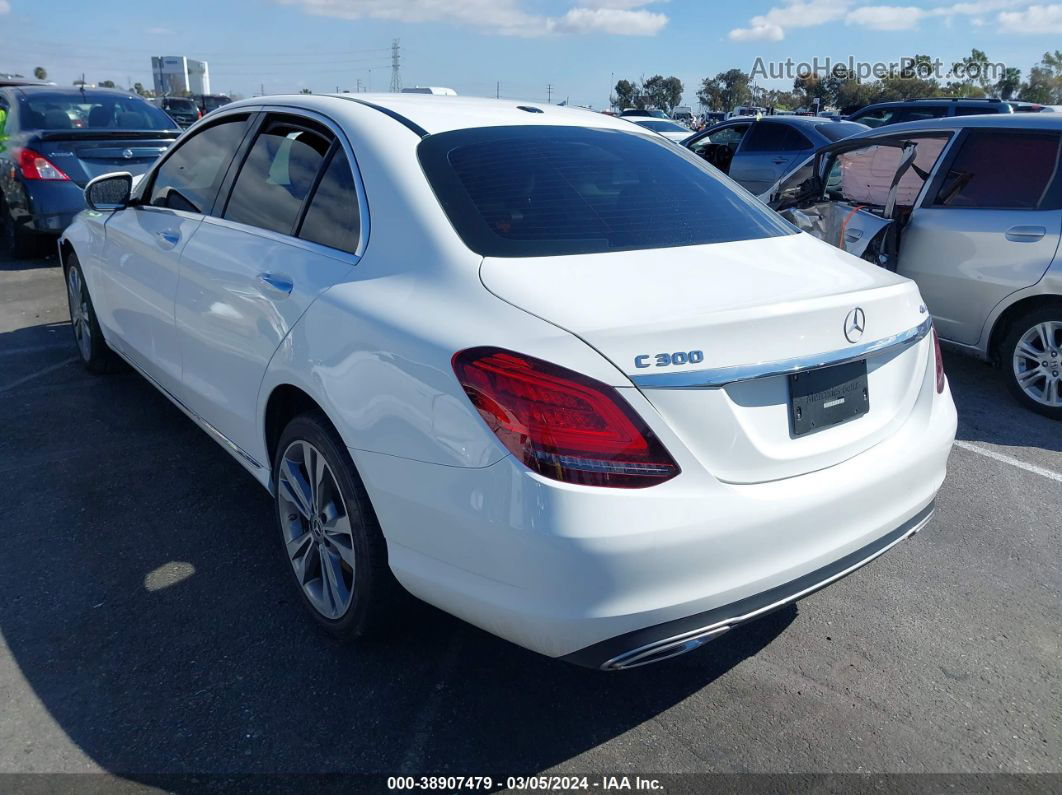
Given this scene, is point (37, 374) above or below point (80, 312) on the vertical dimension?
below

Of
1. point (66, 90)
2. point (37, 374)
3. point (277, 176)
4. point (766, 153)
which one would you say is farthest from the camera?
point (766, 153)

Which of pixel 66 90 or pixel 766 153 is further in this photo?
pixel 766 153

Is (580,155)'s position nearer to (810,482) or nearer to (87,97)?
(810,482)

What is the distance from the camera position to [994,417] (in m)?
5.18

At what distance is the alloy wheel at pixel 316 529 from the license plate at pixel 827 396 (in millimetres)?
1309

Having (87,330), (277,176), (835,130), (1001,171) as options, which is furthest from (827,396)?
(835,130)

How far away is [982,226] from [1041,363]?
890 mm

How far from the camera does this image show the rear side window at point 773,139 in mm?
A: 10195

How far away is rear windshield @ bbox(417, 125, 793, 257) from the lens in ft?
8.20

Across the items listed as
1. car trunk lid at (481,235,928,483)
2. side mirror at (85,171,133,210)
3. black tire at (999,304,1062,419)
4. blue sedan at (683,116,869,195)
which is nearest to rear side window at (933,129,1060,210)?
black tire at (999,304,1062,419)

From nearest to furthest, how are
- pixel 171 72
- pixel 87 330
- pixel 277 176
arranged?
1. pixel 277 176
2. pixel 87 330
3. pixel 171 72

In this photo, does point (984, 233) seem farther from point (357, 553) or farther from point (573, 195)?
point (357, 553)

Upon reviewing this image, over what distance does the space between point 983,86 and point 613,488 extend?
63171 mm

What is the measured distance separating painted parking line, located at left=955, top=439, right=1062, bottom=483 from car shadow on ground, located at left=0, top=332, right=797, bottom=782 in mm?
2159
